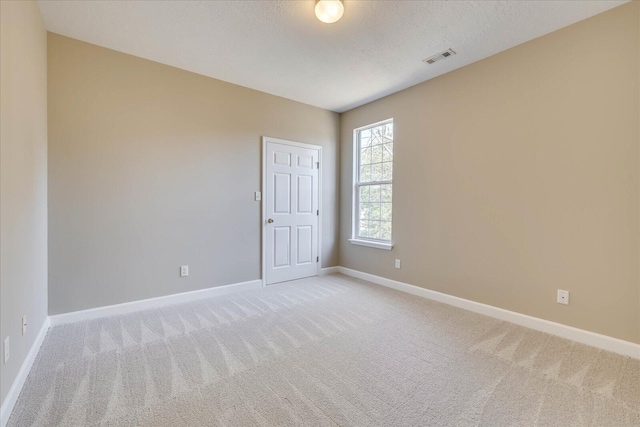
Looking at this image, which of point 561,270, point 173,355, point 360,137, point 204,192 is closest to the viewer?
point 173,355

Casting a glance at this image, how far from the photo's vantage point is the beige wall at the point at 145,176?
2.71 m

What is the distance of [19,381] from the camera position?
68.1 inches

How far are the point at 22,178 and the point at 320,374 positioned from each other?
2.38m

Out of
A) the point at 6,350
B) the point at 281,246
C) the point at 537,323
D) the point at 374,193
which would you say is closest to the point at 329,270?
the point at 281,246

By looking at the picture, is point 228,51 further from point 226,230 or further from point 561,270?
point 561,270

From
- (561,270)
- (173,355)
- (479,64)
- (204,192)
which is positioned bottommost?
(173,355)

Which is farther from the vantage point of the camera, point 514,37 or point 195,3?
point 514,37

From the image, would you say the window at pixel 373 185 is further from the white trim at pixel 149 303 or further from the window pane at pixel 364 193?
the white trim at pixel 149 303

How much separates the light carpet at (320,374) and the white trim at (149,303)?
0.39ft

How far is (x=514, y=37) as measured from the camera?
2.61m

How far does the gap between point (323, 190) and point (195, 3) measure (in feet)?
9.55

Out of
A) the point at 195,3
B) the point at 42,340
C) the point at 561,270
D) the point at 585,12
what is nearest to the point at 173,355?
the point at 42,340

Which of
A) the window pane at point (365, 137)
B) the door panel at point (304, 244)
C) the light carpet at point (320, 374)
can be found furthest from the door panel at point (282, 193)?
the light carpet at point (320, 374)

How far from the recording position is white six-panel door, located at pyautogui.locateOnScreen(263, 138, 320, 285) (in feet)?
13.3
